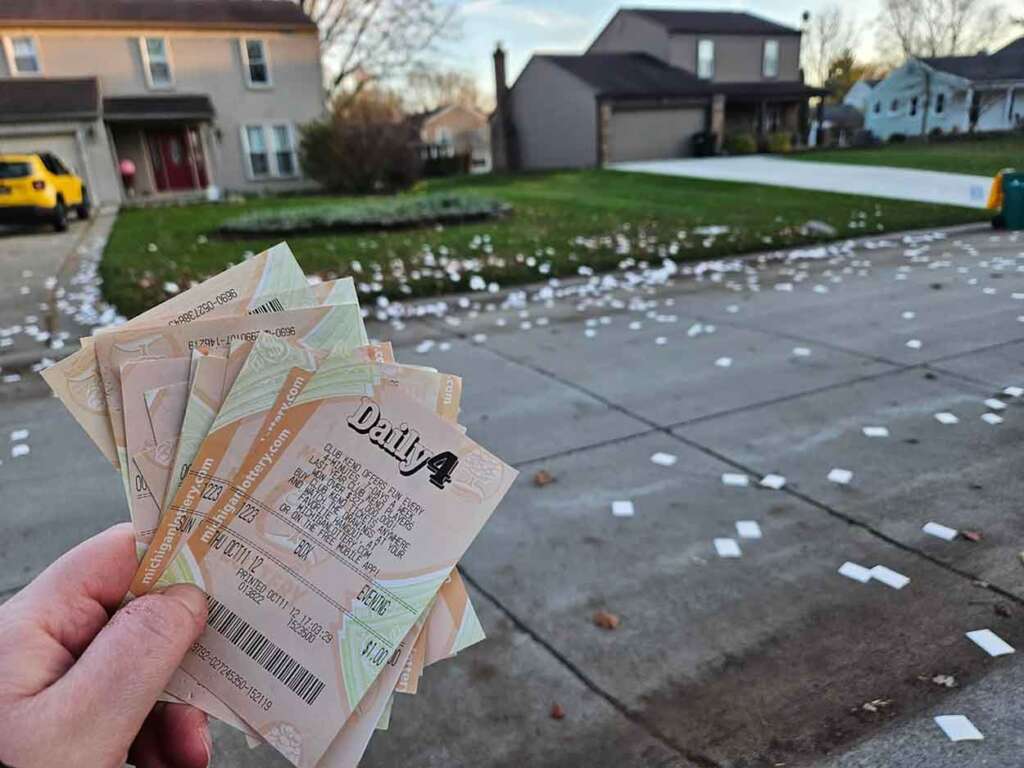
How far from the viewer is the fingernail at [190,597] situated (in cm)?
106

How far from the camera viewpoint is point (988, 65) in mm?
13859

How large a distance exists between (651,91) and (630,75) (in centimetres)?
204

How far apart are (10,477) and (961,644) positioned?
15.8 ft

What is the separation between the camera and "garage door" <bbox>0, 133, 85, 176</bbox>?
70.0 feet

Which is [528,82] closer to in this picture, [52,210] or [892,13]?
[892,13]

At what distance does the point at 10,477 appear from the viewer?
4191 mm

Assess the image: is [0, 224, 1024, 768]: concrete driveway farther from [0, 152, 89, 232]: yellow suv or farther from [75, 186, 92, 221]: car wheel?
[75, 186, 92, 221]: car wheel

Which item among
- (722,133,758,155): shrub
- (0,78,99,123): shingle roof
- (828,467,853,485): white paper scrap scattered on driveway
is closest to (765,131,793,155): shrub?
(722,133,758,155): shrub

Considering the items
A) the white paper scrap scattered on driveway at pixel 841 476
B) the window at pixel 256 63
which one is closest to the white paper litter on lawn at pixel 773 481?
the white paper scrap scattered on driveway at pixel 841 476

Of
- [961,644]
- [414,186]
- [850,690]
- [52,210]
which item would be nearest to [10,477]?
[850,690]

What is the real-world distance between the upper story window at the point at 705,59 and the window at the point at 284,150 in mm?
19213

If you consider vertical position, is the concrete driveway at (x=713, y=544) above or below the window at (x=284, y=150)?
below

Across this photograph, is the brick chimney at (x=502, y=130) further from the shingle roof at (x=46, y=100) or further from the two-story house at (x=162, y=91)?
the shingle roof at (x=46, y=100)

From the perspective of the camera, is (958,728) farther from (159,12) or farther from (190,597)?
(159,12)
